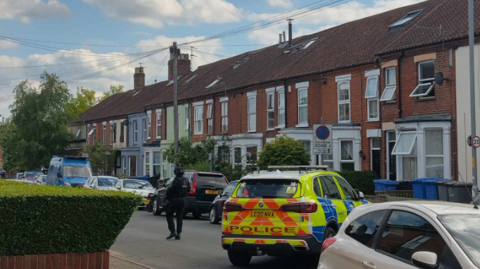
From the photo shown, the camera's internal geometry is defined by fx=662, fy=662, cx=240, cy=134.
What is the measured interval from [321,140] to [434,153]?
7.10 metres

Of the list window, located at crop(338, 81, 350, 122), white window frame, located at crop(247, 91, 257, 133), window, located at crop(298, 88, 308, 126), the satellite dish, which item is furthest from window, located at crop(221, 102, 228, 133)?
the satellite dish

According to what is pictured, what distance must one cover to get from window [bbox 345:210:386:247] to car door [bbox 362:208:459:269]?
136 mm

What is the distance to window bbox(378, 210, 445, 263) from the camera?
19.4 feet

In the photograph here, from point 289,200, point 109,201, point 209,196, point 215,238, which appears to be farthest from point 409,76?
point 109,201

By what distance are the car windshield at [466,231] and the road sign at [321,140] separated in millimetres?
13234

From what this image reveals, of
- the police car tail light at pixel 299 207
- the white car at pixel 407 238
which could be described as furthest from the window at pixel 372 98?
the white car at pixel 407 238

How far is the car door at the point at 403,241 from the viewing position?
5.88m

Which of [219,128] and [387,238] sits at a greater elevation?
[219,128]

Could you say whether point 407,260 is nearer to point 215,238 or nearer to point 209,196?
point 215,238

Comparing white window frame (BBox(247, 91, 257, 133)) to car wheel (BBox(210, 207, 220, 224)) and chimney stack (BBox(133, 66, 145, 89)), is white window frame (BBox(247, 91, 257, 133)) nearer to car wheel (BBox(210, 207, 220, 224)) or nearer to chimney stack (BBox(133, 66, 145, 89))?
car wheel (BBox(210, 207, 220, 224))

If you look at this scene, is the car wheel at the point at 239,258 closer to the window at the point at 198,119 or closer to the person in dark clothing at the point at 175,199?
the person in dark clothing at the point at 175,199

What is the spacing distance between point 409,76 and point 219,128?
1738 cm

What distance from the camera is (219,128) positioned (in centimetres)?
4116

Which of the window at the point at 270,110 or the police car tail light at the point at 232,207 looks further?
the window at the point at 270,110
